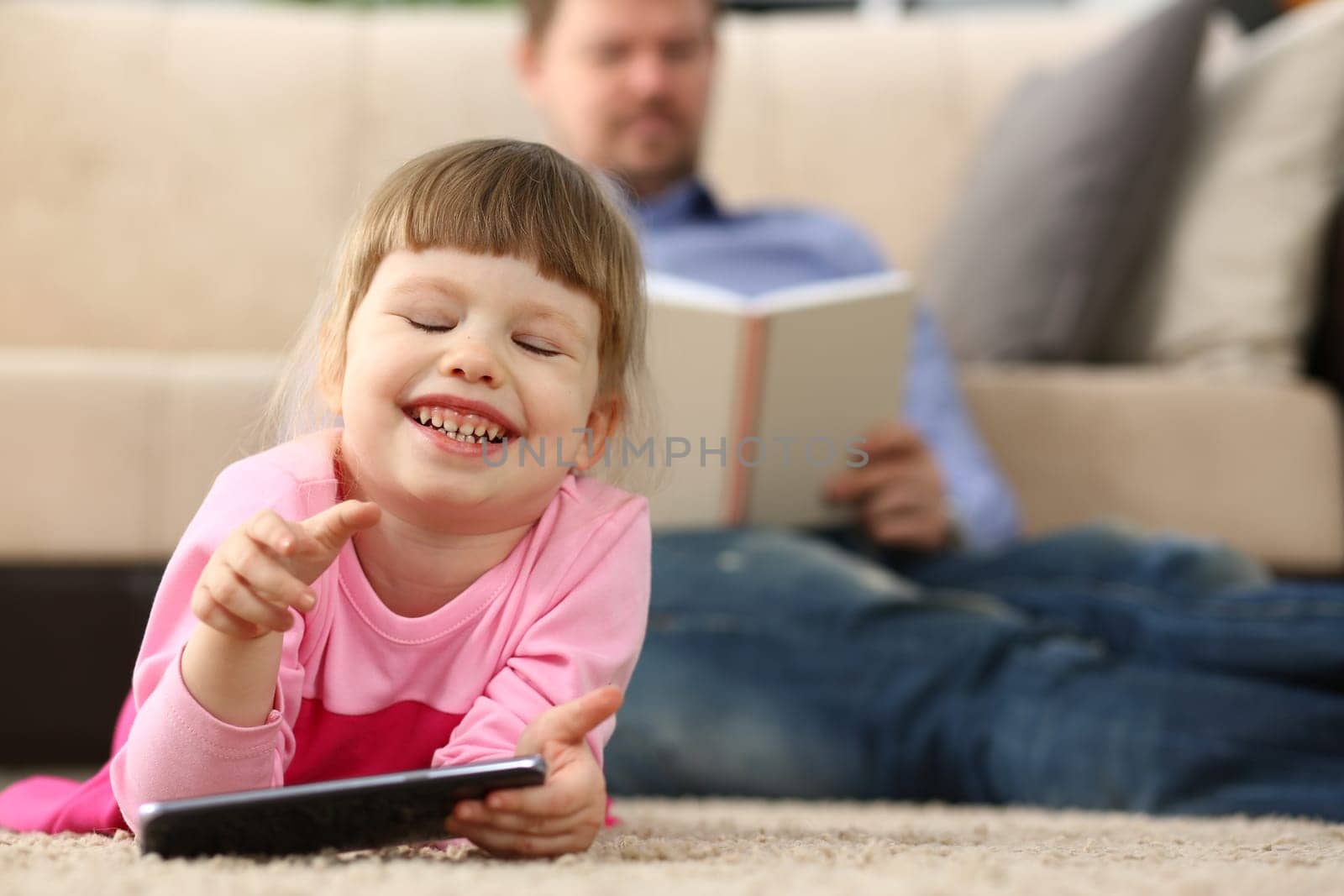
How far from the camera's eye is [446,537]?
74cm

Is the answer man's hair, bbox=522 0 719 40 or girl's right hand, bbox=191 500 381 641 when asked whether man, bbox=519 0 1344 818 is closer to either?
girl's right hand, bbox=191 500 381 641

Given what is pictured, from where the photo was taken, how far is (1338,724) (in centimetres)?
112

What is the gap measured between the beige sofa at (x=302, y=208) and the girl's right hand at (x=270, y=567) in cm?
75

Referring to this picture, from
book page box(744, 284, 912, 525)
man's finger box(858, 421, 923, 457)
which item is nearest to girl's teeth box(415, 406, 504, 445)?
book page box(744, 284, 912, 525)

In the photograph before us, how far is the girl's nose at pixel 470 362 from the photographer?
68 cm

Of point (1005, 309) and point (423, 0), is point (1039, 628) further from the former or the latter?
point (423, 0)

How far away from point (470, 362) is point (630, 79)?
1140 millimetres

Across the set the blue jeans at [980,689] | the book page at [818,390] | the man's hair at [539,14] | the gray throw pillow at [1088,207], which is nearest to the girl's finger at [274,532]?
the blue jeans at [980,689]

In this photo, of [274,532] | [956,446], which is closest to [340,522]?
[274,532]

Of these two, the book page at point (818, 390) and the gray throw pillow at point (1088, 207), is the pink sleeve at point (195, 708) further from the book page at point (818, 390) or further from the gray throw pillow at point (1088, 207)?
the gray throw pillow at point (1088, 207)

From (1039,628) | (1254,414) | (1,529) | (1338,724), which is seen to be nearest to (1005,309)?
(1254,414)

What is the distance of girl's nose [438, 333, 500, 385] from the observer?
0.68 meters

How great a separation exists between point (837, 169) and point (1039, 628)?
3.83ft

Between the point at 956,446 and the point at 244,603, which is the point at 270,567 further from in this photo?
the point at 956,446
